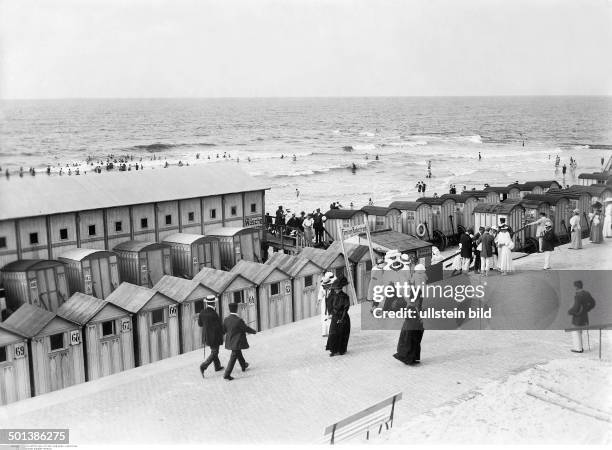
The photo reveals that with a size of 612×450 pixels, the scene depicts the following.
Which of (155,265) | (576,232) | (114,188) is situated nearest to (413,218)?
(576,232)

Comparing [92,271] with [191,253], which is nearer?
[92,271]


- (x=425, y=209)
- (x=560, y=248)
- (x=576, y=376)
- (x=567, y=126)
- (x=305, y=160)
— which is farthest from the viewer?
(x=567, y=126)

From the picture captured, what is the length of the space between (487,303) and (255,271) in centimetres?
550

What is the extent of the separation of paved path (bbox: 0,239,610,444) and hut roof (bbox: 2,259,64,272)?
211 inches

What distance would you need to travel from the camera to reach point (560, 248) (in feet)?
75.6

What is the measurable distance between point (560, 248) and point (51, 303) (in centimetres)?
1538

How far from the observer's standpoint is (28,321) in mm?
13703

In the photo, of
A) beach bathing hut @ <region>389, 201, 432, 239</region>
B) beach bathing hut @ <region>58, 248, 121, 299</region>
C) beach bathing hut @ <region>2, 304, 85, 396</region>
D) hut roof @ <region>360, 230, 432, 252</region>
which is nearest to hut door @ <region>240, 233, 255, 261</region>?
hut roof @ <region>360, 230, 432, 252</region>

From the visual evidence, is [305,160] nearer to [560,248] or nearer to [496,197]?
[496,197]

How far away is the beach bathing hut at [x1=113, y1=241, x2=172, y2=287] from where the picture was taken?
20.1m

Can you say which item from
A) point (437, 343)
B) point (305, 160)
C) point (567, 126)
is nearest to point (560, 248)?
point (437, 343)

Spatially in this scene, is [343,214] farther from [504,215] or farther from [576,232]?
[576,232]

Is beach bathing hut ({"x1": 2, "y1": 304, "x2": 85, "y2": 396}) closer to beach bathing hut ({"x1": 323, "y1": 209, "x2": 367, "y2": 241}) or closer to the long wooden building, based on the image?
the long wooden building

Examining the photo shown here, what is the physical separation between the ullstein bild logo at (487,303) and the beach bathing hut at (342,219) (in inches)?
349
